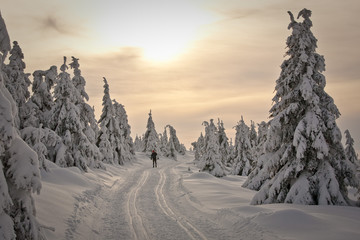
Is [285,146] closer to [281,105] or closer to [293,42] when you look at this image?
[281,105]

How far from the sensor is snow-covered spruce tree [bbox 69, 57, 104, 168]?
25.5m

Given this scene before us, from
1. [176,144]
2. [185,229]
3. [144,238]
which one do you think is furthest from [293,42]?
[176,144]

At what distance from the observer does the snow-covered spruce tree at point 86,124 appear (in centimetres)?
2545

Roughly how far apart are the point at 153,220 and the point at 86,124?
19591 mm

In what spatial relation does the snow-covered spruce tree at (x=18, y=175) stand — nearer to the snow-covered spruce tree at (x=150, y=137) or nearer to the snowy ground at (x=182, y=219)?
the snowy ground at (x=182, y=219)

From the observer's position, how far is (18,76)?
21.9 m

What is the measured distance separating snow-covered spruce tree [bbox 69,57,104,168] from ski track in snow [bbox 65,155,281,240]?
1007 cm

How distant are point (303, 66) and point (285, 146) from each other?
4.53m

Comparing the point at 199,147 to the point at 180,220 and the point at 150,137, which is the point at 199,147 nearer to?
the point at 150,137

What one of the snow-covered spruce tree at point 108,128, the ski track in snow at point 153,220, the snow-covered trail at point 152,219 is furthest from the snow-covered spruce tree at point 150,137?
the ski track in snow at point 153,220

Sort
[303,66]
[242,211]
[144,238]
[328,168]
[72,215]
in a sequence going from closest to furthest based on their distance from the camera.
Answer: [144,238] → [72,215] → [242,211] → [328,168] → [303,66]

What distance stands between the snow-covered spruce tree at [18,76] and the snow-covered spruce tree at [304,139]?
60.8 ft

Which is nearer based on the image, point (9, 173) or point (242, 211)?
point (9, 173)

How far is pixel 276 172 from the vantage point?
1532 centimetres
